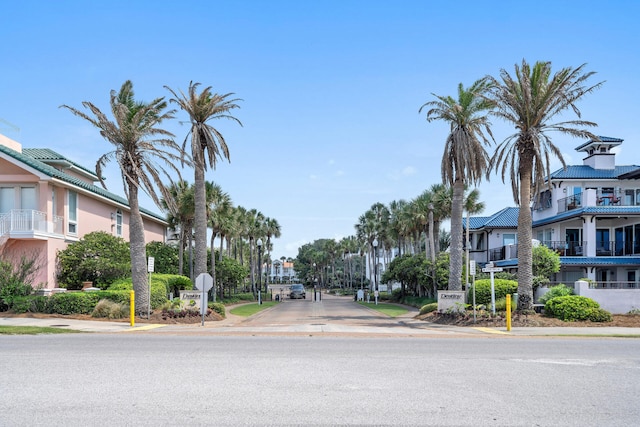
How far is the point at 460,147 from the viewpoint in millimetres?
30516

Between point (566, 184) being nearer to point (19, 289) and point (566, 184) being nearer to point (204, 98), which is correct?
point (204, 98)

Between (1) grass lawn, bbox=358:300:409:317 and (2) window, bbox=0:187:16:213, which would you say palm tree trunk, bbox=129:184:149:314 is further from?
(1) grass lawn, bbox=358:300:409:317

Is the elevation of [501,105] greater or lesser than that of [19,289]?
greater

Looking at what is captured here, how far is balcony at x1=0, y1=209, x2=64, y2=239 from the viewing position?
2759 centimetres

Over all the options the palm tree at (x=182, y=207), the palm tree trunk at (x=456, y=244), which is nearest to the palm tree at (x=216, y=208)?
the palm tree at (x=182, y=207)

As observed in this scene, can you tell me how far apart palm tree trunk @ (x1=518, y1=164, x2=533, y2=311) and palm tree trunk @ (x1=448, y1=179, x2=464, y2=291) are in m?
4.78

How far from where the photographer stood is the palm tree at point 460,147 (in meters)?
30.5

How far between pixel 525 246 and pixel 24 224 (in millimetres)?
24189

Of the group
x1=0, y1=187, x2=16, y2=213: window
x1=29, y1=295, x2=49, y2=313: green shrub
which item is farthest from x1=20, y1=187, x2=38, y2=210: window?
x1=29, y1=295, x2=49, y2=313: green shrub

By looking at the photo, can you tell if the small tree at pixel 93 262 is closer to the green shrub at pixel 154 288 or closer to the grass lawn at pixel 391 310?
the green shrub at pixel 154 288

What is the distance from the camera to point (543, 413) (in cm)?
776

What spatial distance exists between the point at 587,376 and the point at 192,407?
7297mm

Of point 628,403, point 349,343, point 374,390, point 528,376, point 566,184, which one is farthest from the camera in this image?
point 566,184

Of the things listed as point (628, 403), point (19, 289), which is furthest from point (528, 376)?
point (19, 289)
